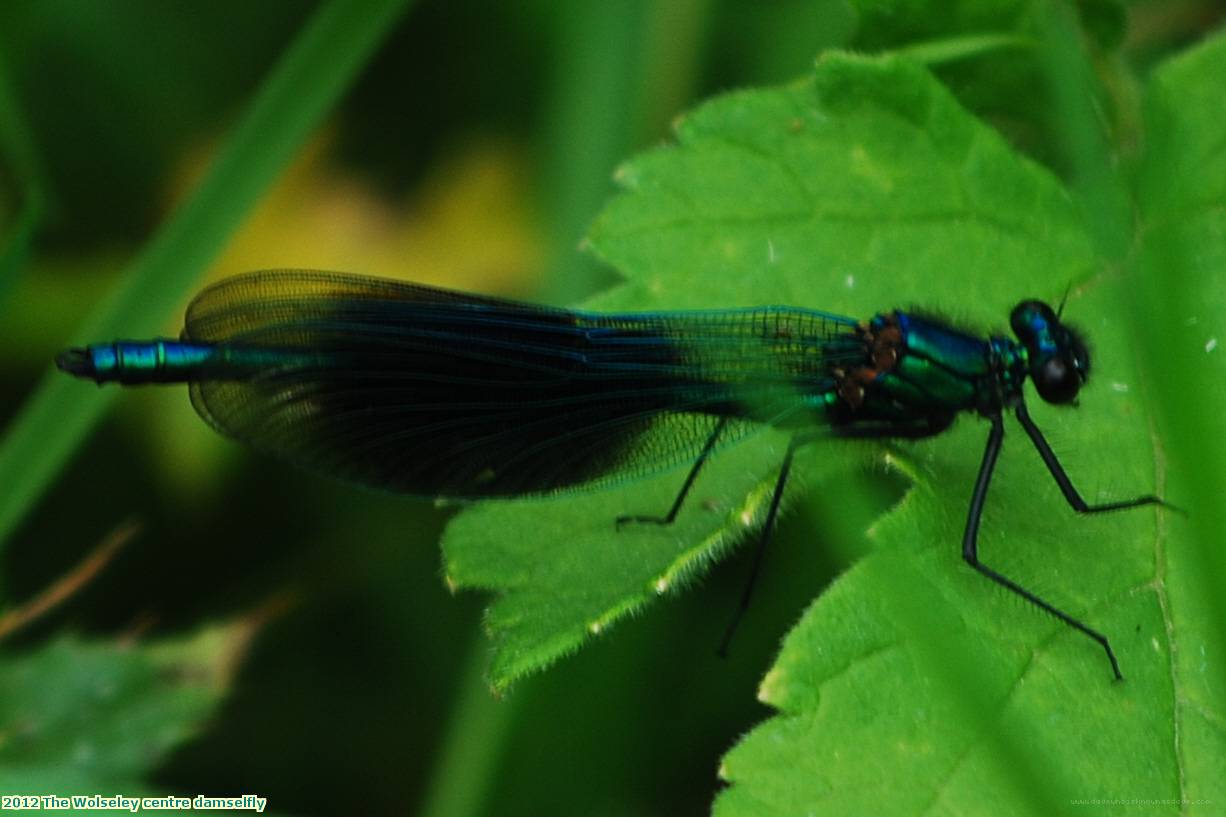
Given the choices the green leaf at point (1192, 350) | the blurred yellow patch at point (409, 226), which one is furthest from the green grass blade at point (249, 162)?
the green leaf at point (1192, 350)

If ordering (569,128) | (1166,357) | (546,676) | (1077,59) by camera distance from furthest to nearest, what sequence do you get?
1. (569,128)
2. (546,676)
3. (1077,59)
4. (1166,357)

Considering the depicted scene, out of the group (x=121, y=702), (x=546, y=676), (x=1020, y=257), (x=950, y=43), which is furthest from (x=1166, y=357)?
(x=121, y=702)

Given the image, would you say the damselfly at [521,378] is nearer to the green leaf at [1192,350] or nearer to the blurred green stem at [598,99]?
the green leaf at [1192,350]

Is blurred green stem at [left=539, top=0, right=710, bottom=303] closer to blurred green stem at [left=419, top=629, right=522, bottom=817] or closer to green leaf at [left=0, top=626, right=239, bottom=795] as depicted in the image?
blurred green stem at [left=419, top=629, right=522, bottom=817]

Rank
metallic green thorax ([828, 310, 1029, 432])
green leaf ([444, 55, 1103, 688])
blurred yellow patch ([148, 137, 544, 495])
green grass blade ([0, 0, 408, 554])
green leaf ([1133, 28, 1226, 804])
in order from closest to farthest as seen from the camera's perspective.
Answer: green leaf ([1133, 28, 1226, 804]) → metallic green thorax ([828, 310, 1029, 432]) → green leaf ([444, 55, 1103, 688]) → green grass blade ([0, 0, 408, 554]) → blurred yellow patch ([148, 137, 544, 495])

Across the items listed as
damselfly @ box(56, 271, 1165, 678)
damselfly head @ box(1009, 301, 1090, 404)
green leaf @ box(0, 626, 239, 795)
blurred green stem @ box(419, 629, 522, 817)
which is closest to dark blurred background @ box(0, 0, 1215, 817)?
blurred green stem @ box(419, 629, 522, 817)

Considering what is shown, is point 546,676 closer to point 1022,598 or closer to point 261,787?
point 261,787

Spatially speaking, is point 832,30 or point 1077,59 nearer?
point 1077,59
